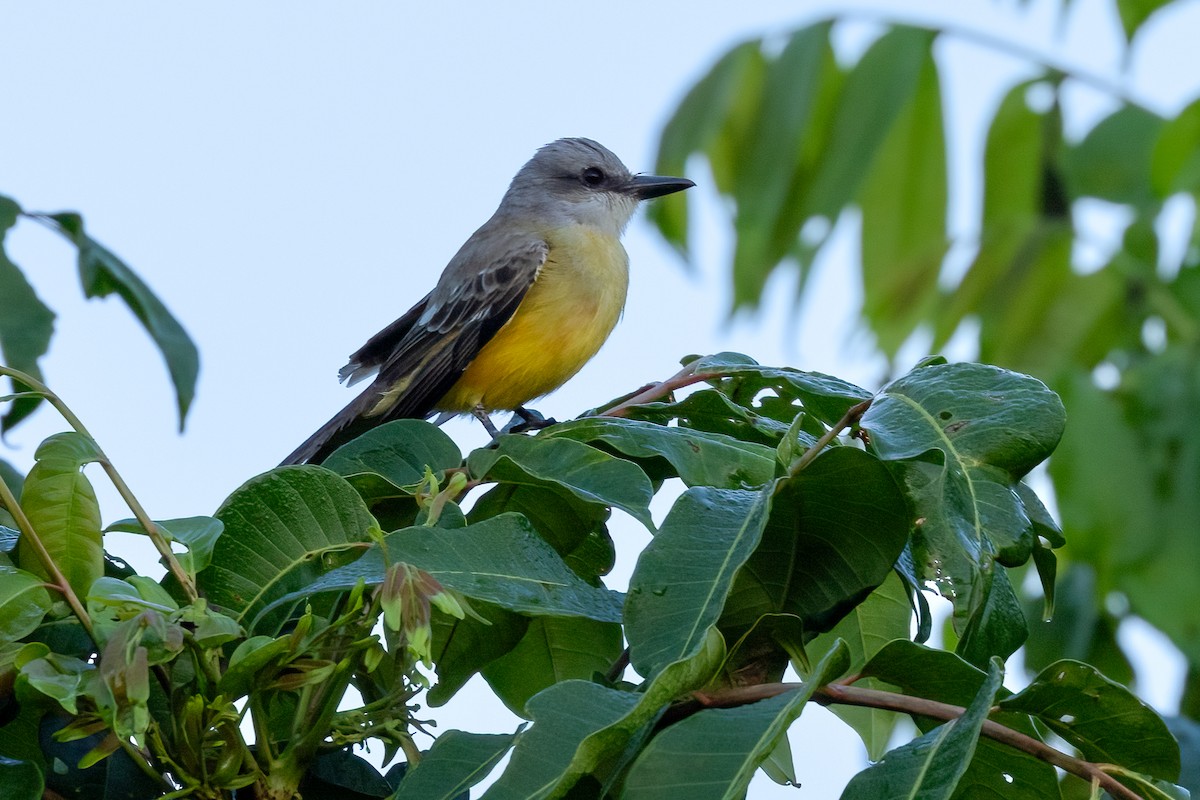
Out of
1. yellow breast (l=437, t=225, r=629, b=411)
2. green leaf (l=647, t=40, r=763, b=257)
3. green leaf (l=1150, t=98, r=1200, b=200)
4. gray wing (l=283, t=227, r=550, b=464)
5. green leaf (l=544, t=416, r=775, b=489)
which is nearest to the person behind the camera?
green leaf (l=544, t=416, r=775, b=489)

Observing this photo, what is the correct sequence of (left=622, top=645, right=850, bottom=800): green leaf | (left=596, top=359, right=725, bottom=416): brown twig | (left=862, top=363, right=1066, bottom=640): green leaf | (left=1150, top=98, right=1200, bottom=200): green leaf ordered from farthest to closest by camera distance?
(left=1150, top=98, right=1200, bottom=200): green leaf < (left=596, top=359, right=725, bottom=416): brown twig < (left=862, top=363, right=1066, bottom=640): green leaf < (left=622, top=645, right=850, bottom=800): green leaf

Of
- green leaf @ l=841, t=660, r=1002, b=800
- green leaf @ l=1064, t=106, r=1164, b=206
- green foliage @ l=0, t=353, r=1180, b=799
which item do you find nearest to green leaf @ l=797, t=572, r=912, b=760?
green foliage @ l=0, t=353, r=1180, b=799

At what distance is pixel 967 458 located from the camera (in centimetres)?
151

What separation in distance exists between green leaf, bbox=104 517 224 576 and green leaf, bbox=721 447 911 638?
0.57 m

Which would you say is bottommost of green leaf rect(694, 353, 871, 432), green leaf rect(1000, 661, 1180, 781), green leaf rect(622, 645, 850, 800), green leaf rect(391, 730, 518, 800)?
green leaf rect(391, 730, 518, 800)

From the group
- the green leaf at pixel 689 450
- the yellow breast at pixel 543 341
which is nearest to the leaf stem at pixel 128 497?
the green leaf at pixel 689 450

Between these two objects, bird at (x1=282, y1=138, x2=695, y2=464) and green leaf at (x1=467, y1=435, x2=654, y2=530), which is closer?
green leaf at (x1=467, y1=435, x2=654, y2=530)

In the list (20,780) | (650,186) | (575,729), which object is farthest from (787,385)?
(650,186)

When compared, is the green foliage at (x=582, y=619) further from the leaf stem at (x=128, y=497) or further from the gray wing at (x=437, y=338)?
the gray wing at (x=437, y=338)

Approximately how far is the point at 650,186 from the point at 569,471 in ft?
13.2

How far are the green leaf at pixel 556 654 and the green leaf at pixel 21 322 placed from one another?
1.07 metres

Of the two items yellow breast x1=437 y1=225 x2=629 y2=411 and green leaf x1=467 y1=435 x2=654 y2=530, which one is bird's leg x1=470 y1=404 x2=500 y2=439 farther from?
green leaf x1=467 y1=435 x2=654 y2=530

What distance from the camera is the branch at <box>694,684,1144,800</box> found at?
1.36 meters

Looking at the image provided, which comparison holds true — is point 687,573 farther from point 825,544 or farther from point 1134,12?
point 1134,12
